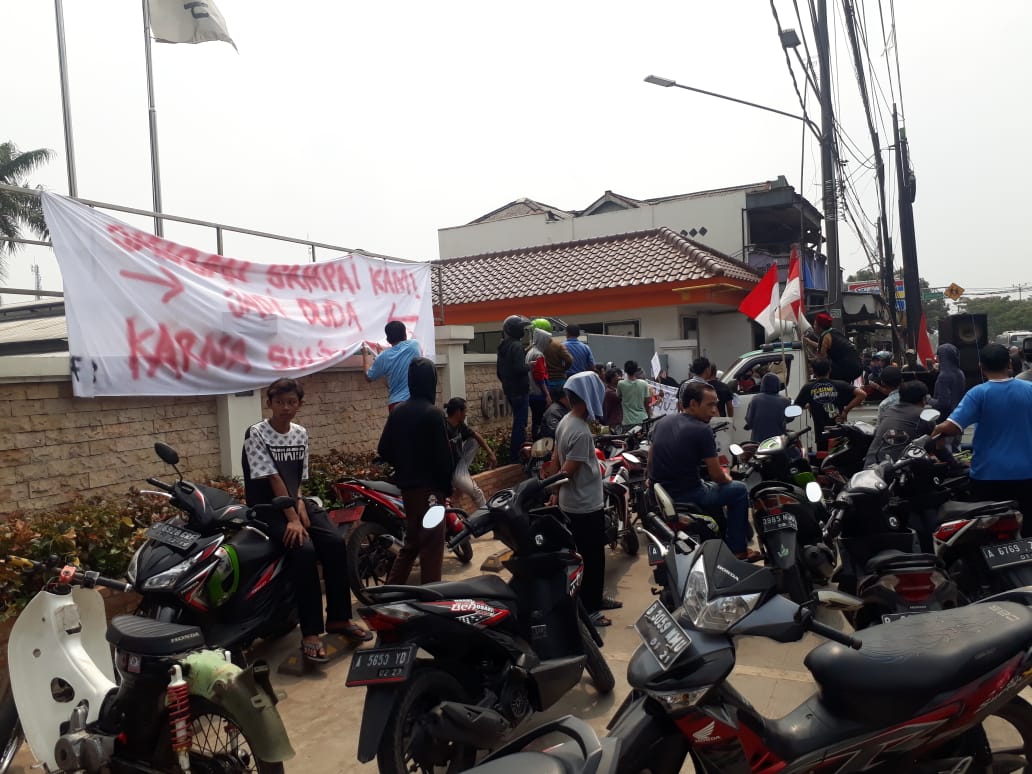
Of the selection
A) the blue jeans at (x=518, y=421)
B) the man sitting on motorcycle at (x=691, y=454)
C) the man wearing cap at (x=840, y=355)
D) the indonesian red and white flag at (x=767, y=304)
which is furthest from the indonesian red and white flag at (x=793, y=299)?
the man sitting on motorcycle at (x=691, y=454)

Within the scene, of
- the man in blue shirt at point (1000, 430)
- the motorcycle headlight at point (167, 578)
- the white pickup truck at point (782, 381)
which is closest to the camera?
the motorcycle headlight at point (167, 578)

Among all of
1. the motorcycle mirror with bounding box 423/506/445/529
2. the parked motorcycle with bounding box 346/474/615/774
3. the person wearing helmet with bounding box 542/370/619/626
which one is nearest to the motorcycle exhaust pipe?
the parked motorcycle with bounding box 346/474/615/774

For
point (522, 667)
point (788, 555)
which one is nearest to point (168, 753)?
point (522, 667)

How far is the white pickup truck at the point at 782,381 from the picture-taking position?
9.62 metres

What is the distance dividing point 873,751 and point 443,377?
7.52 metres

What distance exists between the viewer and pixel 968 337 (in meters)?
12.9

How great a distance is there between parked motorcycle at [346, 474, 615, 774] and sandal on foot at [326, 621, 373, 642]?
1.50m

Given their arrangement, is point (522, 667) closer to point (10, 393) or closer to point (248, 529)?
point (248, 529)

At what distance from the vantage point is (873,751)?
268 cm

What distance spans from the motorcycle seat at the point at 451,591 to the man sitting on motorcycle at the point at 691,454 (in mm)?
2093

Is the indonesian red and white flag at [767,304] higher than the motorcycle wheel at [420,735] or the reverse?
higher

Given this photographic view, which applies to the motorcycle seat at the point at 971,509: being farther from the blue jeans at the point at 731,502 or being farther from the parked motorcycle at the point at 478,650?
the parked motorcycle at the point at 478,650

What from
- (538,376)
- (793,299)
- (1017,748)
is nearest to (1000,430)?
(1017,748)

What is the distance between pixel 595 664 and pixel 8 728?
2.67 m
